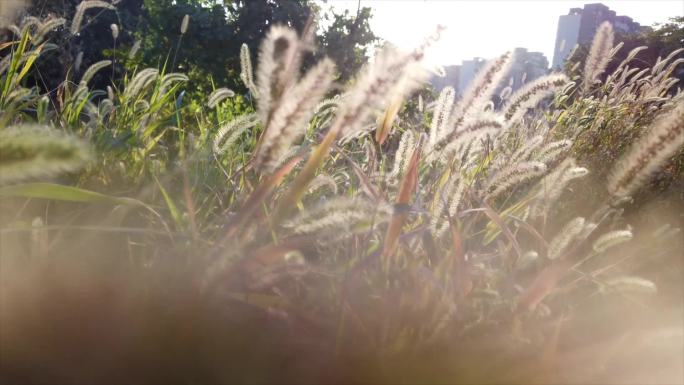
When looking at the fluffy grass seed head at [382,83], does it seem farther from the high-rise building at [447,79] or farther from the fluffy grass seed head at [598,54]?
the fluffy grass seed head at [598,54]

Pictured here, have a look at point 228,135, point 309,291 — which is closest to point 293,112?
point 309,291

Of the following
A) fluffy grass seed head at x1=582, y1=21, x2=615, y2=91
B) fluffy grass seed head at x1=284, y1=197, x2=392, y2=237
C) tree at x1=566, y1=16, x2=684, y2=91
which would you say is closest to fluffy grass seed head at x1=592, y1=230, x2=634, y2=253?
fluffy grass seed head at x1=284, y1=197, x2=392, y2=237

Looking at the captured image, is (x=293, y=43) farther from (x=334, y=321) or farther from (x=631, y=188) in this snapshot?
(x=631, y=188)

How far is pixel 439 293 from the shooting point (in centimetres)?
112

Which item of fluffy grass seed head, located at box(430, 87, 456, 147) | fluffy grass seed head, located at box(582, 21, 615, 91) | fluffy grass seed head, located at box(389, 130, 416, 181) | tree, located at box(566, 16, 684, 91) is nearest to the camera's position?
fluffy grass seed head, located at box(430, 87, 456, 147)

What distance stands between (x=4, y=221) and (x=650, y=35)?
17934 mm

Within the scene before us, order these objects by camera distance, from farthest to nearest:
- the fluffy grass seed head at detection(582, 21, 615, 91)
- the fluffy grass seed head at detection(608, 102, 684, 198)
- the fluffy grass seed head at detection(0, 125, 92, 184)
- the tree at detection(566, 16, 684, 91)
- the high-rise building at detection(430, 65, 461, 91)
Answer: the tree at detection(566, 16, 684, 91), the fluffy grass seed head at detection(582, 21, 615, 91), the high-rise building at detection(430, 65, 461, 91), the fluffy grass seed head at detection(608, 102, 684, 198), the fluffy grass seed head at detection(0, 125, 92, 184)

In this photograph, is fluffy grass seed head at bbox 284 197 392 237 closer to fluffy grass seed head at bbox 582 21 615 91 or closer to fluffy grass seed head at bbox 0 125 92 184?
fluffy grass seed head at bbox 0 125 92 184

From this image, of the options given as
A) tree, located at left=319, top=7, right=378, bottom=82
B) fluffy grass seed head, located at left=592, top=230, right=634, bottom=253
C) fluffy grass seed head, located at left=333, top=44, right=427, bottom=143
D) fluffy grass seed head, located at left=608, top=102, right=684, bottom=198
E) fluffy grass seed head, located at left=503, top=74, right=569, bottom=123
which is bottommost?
fluffy grass seed head, located at left=333, top=44, right=427, bottom=143

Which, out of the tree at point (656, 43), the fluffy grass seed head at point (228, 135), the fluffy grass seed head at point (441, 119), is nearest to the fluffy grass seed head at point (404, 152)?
the fluffy grass seed head at point (441, 119)

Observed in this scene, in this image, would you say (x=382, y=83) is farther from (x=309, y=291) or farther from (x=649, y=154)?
(x=649, y=154)

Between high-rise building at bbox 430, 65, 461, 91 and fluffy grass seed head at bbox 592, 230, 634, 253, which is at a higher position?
high-rise building at bbox 430, 65, 461, 91

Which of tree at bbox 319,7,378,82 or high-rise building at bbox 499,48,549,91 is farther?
tree at bbox 319,7,378,82

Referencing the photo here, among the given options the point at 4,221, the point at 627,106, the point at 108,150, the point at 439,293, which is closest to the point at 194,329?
the point at 439,293
